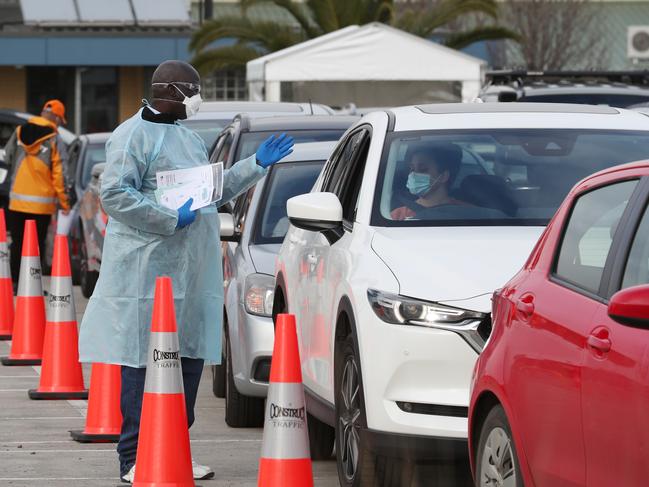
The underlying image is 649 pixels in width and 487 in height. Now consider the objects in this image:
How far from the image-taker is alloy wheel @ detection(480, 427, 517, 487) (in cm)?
563

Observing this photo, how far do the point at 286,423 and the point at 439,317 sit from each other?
0.70 meters

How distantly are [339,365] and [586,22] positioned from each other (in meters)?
37.1

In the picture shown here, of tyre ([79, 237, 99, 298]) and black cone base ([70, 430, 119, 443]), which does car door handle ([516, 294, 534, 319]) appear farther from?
tyre ([79, 237, 99, 298])

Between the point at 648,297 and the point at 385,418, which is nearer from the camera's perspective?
the point at 648,297

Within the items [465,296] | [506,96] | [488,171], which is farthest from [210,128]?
[465,296]

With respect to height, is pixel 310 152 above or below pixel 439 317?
above

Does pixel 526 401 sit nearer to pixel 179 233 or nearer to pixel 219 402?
pixel 179 233

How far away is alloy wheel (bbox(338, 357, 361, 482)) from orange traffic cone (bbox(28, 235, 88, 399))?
11.8 feet

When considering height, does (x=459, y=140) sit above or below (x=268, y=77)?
below

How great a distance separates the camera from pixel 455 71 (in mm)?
27328

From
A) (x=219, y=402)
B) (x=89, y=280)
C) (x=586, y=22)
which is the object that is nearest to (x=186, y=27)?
(x=586, y=22)

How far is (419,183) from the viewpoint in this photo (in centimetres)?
763

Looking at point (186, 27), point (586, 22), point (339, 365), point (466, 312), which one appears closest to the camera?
point (466, 312)

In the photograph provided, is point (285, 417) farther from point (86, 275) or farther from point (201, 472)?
point (86, 275)
